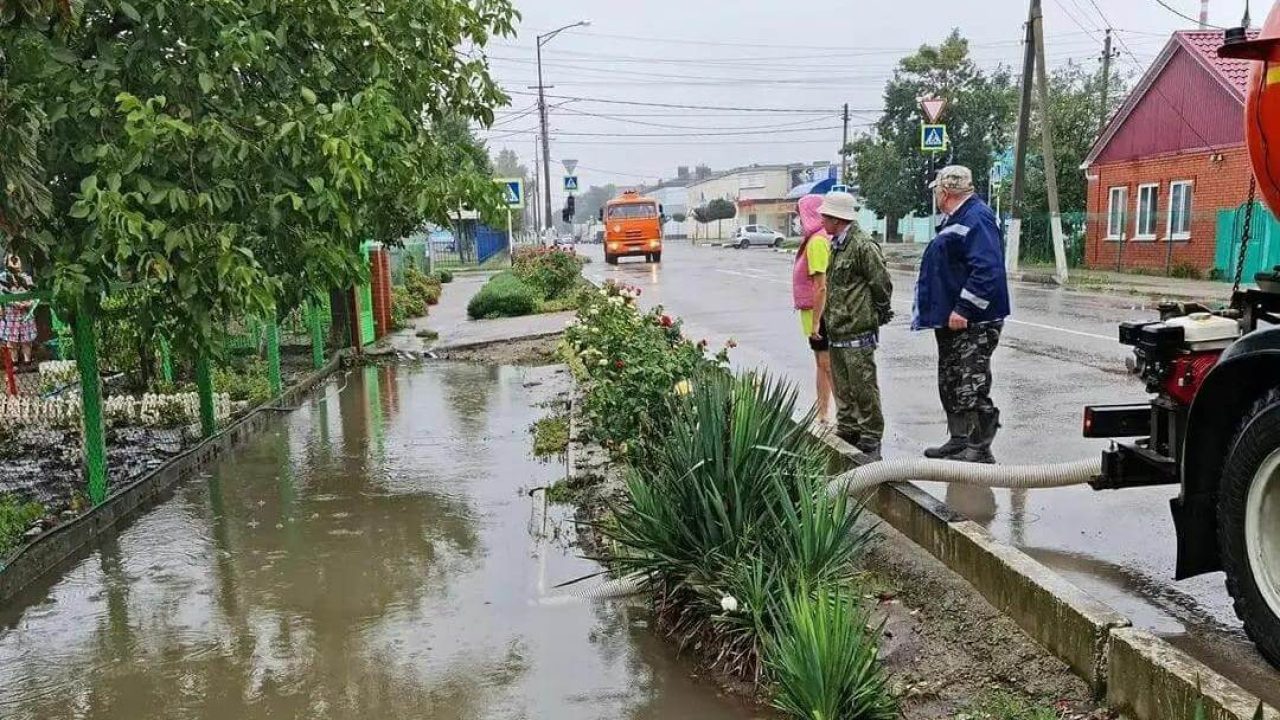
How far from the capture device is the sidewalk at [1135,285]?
18.4 meters

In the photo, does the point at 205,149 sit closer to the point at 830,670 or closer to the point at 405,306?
the point at 830,670

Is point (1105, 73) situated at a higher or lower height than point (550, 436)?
higher

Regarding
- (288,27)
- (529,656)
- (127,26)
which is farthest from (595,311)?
(529,656)

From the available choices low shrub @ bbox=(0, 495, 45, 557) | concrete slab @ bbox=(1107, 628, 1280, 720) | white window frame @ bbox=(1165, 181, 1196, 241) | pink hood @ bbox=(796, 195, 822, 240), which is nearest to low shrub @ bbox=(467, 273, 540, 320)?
pink hood @ bbox=(796, 195, 822, 240)

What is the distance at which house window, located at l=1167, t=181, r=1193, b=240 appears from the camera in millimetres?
23641

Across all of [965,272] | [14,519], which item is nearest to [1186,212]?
[965,272]

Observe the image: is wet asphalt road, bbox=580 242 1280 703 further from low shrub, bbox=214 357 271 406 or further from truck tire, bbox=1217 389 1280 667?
low shrub, bbox=214 357 271 406

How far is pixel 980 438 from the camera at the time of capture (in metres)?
5.90

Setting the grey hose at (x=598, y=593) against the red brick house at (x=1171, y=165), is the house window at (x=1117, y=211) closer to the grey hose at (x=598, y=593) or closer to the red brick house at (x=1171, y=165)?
the red brick house at (x=1171, y=165)

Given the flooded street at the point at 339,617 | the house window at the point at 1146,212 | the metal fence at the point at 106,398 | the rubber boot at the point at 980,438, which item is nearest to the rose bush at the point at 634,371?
the flooded street at the point at 339,617

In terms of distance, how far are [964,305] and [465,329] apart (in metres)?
11.9

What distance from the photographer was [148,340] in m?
5.68

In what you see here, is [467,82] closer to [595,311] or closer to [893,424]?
[595,311]

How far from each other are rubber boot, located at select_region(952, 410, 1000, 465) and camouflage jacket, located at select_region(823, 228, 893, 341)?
2.83ft
